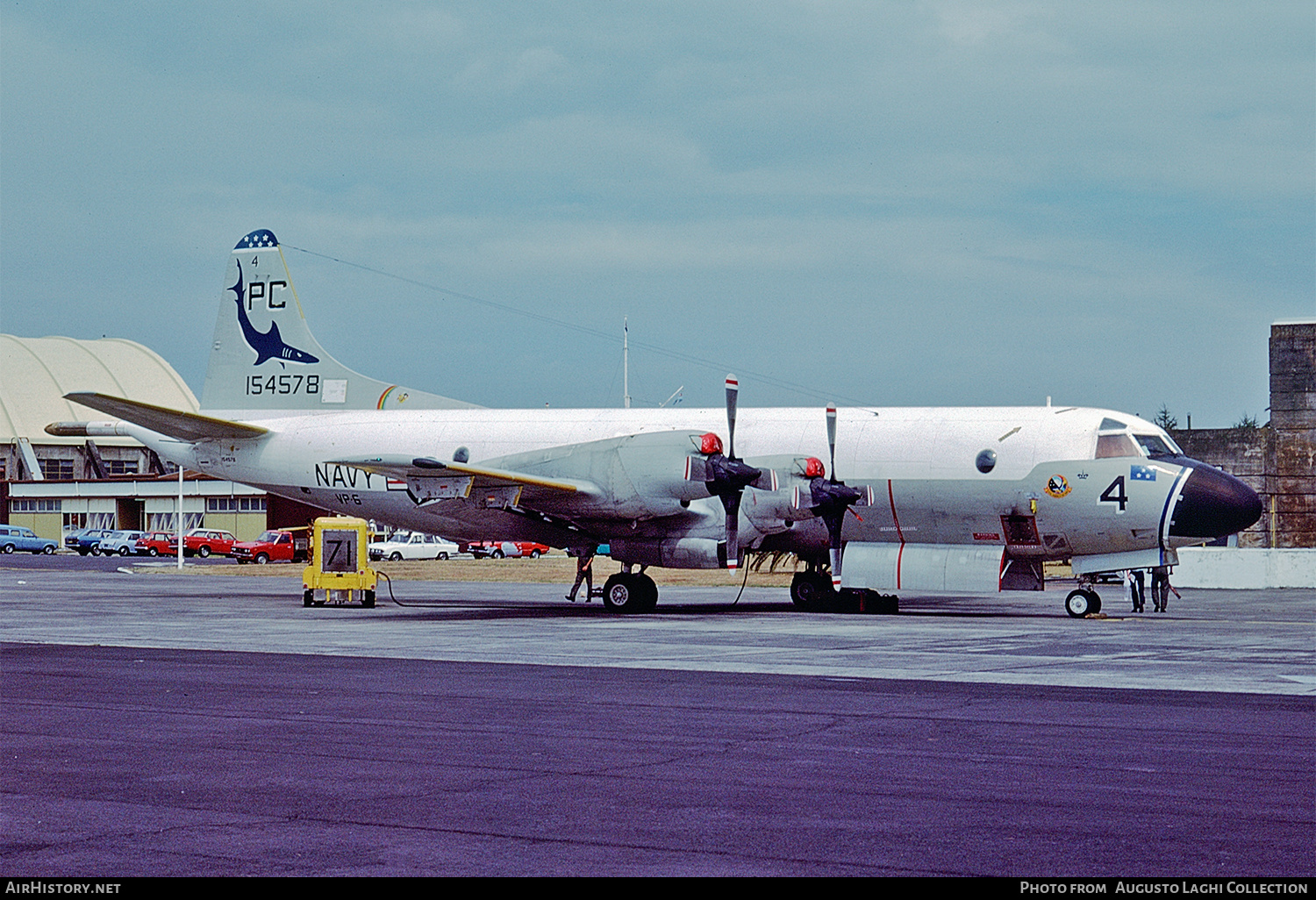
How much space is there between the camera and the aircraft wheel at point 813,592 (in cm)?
3130

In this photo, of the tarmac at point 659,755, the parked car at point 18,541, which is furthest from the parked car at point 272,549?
the tarmac at point 659,755

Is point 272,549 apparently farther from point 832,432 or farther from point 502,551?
point 832,432

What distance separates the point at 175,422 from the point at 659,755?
989 inches

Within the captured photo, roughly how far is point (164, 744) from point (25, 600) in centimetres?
2502

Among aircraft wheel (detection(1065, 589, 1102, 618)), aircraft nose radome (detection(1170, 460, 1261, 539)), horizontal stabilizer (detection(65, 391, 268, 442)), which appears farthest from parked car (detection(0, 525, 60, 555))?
aircraft nose radome (detection(1170, 460, 1261, 539))

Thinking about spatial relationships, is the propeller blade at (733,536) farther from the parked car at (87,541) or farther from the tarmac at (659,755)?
the parked car at (87,541)

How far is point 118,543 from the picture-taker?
74.4 meters

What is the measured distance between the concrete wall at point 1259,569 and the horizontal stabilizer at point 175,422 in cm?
2926

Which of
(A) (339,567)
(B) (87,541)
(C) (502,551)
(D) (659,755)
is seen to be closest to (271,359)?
(A) (339,567)

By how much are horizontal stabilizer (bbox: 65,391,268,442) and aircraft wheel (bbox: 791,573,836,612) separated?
13.6 m

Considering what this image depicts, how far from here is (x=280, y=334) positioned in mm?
36250

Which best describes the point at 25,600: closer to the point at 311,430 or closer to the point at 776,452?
the point at 311,430

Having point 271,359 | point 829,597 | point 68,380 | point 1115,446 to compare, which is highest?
point 68,380

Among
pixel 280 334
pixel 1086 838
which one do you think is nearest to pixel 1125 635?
pixel 1086 838
